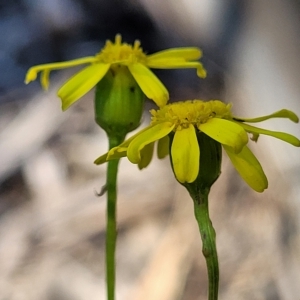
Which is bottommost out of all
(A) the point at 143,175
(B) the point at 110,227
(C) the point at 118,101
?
(A) the point at 143,175

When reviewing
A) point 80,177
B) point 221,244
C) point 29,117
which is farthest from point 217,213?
point 29,117

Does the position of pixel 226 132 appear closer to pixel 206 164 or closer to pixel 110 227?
pixel 206 164

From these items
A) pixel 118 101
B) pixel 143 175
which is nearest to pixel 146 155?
pixel 118 101

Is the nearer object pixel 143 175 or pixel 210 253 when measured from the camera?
pixel 210 253

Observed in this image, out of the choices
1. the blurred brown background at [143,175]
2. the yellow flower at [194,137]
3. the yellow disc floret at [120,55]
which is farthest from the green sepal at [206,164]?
the blurred brown background at [143,175]

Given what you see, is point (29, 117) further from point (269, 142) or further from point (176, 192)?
point (269, 142)

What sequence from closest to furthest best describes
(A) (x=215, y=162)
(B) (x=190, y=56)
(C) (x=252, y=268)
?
(A) (x=215, y=162)
(B) (x=190, y=56)
(C) (x=252, y=268)
